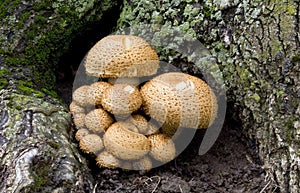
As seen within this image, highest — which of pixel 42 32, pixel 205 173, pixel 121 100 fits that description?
pixel 42 32

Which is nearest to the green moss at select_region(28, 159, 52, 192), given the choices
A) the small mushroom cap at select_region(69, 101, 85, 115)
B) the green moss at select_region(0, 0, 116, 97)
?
the small mushroom cap at select_region(69, 101, 85, 115)

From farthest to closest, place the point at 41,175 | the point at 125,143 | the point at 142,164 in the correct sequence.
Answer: the point at 142,164 < the point at 125,143 < the point at 41,175

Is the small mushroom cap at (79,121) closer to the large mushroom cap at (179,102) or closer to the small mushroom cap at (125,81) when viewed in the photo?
the small mushroom cap at (125,81)

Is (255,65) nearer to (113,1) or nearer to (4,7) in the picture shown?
(113,1)

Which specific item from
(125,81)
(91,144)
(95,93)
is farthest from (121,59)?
(91,144)

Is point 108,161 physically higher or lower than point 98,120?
lower

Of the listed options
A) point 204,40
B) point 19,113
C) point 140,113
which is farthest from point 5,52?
point 204,40

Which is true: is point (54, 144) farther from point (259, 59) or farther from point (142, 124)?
point (259, 59)
